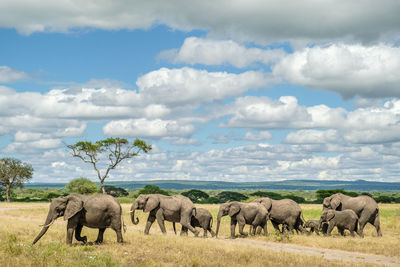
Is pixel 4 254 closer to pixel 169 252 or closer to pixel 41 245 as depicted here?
pixel 41 245

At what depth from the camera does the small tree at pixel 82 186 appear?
77438mm

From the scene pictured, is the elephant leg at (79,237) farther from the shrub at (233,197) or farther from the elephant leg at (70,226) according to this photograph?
the shrub at (233,197)

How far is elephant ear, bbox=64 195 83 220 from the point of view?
18.6m

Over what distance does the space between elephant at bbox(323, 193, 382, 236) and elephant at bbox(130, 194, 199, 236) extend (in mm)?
9800

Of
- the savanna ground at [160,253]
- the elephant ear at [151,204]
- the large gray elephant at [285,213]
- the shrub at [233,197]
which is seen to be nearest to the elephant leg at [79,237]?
the savanna ground at [160,253]

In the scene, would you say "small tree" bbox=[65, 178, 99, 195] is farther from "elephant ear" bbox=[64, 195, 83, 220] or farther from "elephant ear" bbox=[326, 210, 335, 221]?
"elephant ear" bbox=[64, 195, 83, 220]

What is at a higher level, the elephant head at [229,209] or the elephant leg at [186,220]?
the elephant head at [229,209]

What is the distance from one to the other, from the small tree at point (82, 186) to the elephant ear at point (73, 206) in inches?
2358

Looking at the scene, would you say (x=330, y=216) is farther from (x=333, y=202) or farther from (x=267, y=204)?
(x=267, y=204)

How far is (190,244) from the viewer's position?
20141mm

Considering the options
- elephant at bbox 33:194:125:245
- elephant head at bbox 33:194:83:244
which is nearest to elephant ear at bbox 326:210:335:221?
elephant at bbox 33:194:125:245

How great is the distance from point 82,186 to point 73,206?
2399 inches

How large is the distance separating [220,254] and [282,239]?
7.38 m

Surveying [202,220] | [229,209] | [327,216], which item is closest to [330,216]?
[327,216]
